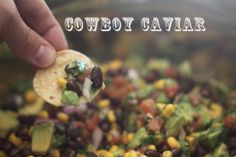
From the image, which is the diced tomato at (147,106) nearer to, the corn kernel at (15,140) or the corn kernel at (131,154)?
the corn kernel at (131,154)

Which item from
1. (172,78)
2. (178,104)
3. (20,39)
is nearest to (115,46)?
(172,78)

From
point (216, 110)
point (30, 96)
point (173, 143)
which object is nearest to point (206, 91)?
point (216, 110)

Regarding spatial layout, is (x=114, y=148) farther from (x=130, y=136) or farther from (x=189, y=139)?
(x=189, y=139)

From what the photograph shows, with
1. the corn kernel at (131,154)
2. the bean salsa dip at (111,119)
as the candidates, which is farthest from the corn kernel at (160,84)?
the corn kernel at (131,154)

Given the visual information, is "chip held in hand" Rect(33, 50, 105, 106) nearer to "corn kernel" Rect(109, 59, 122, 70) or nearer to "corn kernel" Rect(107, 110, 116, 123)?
"corn kernel" Rect(107, 110, 116, 123)

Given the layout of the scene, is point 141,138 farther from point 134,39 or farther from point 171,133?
point 134,39

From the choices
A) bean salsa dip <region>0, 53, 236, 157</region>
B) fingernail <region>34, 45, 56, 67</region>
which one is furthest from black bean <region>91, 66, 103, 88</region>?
fingernail <region>34, 45, 56, 67</region>
